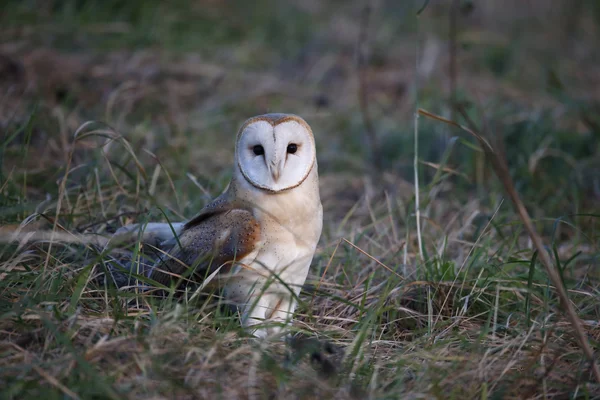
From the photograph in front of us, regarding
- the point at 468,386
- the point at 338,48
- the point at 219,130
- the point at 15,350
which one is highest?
the point at 338,48

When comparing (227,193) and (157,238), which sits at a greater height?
(227,193)

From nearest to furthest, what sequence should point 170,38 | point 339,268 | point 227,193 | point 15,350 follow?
point 15,350
point 227,193
point 339,268
point 170,38

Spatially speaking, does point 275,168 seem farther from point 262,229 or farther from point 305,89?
point 305,89

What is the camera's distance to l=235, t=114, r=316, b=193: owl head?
2.66 m

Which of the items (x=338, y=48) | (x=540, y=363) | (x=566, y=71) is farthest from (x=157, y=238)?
(x=566, y=71)

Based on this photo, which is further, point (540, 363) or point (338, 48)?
point (338, 48)

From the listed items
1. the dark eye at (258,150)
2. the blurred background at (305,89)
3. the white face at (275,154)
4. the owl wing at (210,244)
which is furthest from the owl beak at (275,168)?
the blurred background at (305,89)

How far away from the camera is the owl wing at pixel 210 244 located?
Result: 2678 millimetres

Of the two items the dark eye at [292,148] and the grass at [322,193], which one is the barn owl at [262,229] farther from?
the grass at [322,193]

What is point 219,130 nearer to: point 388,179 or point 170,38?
point 388,179

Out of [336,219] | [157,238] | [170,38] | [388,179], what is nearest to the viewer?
[157,238]

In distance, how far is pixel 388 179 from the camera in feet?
17.0

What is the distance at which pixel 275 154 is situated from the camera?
Answer: 8.68ft

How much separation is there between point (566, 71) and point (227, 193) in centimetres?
714
